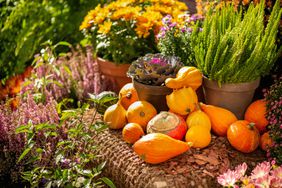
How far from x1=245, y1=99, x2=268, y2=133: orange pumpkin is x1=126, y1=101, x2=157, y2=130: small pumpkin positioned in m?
0.53

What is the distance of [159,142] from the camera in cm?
231

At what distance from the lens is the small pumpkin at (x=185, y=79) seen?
2490mm

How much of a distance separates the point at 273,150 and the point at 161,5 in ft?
5.26

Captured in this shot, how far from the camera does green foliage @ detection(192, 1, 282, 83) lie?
247cm

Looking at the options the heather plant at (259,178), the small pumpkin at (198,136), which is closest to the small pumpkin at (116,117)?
the small pumpkin at (198,136)

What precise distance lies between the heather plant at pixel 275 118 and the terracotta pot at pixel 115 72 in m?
1.21

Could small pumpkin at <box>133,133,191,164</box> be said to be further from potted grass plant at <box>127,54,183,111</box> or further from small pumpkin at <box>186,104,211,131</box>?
potted grass plant at <box>127,54,183,111</box>

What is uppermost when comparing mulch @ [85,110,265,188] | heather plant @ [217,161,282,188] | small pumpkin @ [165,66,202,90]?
small pumpkin @ [165,66,202,90]

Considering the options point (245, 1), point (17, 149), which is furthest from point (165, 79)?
point (17, 149)

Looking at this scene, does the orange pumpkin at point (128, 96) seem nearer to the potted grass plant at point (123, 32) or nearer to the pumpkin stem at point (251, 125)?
the potted grass plant at point (123, 32)

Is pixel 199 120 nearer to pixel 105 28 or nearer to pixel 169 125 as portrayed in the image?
pixel 169 125

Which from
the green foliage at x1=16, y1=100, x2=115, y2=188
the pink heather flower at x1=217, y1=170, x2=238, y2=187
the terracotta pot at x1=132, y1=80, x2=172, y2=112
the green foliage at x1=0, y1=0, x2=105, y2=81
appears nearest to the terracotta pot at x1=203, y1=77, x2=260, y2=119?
the terracotta pot at x1=132, y1=80, x2=172, y2=112

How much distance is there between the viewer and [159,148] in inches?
90.3

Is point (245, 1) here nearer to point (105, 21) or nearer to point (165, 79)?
point (165, 79)
